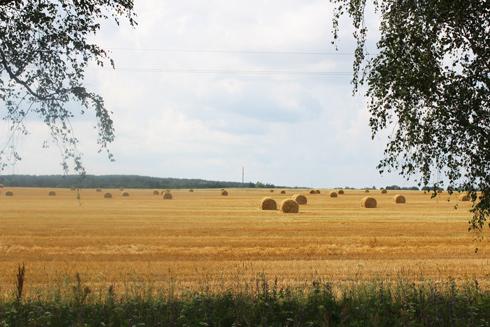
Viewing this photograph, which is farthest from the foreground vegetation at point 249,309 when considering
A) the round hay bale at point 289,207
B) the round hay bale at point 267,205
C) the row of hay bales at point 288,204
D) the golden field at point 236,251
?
the round hay bale at point 267,205

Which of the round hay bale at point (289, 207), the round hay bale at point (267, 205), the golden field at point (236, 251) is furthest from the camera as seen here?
the round hay bale at point (267, 205)

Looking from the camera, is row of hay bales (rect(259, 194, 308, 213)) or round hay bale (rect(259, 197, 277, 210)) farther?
round hay bale (rect(259, 197, 277, 210))

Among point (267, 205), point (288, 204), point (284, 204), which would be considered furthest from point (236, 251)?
point (267, 205)

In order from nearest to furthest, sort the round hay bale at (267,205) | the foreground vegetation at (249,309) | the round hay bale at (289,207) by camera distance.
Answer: the foreground vegetation at (249,309) < the round hay bale at (289,207) < the round hay bale at (267,205)

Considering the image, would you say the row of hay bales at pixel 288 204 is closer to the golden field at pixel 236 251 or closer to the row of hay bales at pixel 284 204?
the row of hay bales at pixel 284 204

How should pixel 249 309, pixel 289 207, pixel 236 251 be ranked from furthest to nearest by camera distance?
1. pixel 289 207
2. pixel 236 251
3. pixel 249 309

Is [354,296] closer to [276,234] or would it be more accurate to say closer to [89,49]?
[89,49]

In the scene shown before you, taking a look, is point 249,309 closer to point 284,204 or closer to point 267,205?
point 284,204

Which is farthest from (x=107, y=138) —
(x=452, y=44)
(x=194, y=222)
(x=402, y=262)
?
(x=194, y=222)

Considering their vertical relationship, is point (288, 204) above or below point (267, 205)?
above

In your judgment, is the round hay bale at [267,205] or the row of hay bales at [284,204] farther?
the round hay bale at [267,205]

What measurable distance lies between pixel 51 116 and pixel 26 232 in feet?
60.2

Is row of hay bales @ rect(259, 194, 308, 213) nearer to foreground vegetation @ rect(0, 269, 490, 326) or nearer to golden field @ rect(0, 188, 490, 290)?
golden field @ rect(0, 188, 490, 290)

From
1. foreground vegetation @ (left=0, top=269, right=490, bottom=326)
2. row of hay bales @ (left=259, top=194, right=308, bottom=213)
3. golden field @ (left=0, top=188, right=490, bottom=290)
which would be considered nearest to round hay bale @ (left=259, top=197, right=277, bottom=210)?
row of hay bales @ (left=259, top=194, right=308, bottom=213)
